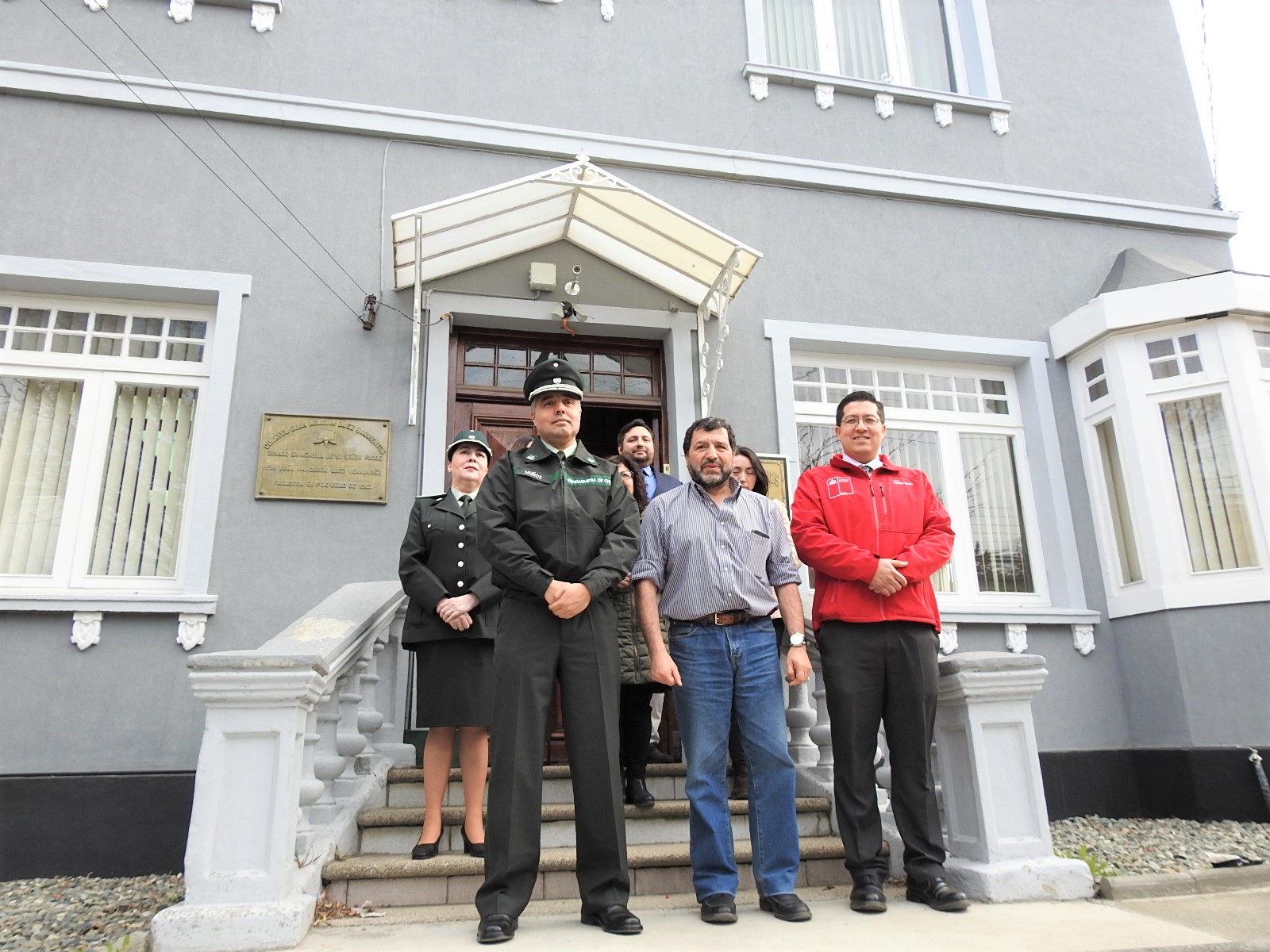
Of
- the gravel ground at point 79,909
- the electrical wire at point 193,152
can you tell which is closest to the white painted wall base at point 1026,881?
the gravel ground at point 79,909

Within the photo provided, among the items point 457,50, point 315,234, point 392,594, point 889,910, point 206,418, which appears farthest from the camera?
point 457,50

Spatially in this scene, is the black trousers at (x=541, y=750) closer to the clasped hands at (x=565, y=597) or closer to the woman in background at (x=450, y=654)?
the clasped hands at (x=565, y=597)

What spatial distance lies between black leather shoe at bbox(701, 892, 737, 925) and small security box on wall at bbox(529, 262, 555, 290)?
160 inches

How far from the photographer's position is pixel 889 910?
11.5 feet

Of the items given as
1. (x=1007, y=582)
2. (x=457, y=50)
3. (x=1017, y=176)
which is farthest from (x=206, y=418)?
(x=1017, y=176)

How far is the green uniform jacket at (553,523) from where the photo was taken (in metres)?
3.31

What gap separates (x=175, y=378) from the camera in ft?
19.4

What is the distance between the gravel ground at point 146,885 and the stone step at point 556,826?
0.79 m

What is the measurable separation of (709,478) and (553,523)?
72 centimetres

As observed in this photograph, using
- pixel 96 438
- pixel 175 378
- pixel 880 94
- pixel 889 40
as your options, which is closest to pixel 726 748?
pixel 175 378

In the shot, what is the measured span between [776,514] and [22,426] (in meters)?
4.72

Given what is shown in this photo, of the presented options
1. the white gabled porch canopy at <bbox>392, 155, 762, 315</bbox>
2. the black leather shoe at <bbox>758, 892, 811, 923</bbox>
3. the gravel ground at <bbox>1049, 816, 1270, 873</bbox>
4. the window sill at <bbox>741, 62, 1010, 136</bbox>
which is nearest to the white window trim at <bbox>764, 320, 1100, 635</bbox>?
the white gabled porch canopy at <bbox>392, 155, 762, 315</bbox>

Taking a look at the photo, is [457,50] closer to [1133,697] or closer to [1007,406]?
[1007,406]

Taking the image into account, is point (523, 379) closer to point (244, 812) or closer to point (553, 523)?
point (553, 523)
